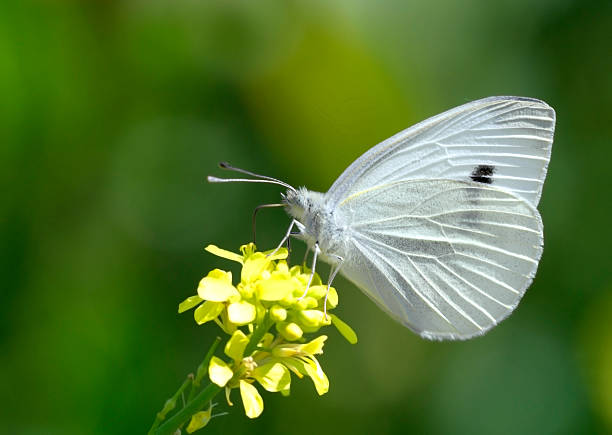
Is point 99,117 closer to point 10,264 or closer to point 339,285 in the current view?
point 10,264

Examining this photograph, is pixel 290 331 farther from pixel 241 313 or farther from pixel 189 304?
pixel 189 304

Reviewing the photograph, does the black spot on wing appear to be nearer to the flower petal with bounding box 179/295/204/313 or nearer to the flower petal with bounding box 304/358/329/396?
the flower petal with bounding box 304/358/329/396

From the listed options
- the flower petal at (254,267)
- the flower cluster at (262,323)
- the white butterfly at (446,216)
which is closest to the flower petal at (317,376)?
the flower cluster at (262,323)

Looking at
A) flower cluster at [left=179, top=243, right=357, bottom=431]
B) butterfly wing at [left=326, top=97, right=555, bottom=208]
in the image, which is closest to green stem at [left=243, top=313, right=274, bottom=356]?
flower cluster at [left=179, top=243, right=357, bottom=431]

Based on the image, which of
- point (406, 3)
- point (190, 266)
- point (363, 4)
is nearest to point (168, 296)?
point (190, 266)

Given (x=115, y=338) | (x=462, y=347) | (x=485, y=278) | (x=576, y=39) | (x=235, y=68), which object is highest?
(x=576, y=39)

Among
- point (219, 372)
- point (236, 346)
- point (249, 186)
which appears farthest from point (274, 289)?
point (249, 186)

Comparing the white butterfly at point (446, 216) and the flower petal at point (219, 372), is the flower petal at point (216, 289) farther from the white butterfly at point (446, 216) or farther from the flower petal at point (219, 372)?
the white butterfly at point (446, 216)
